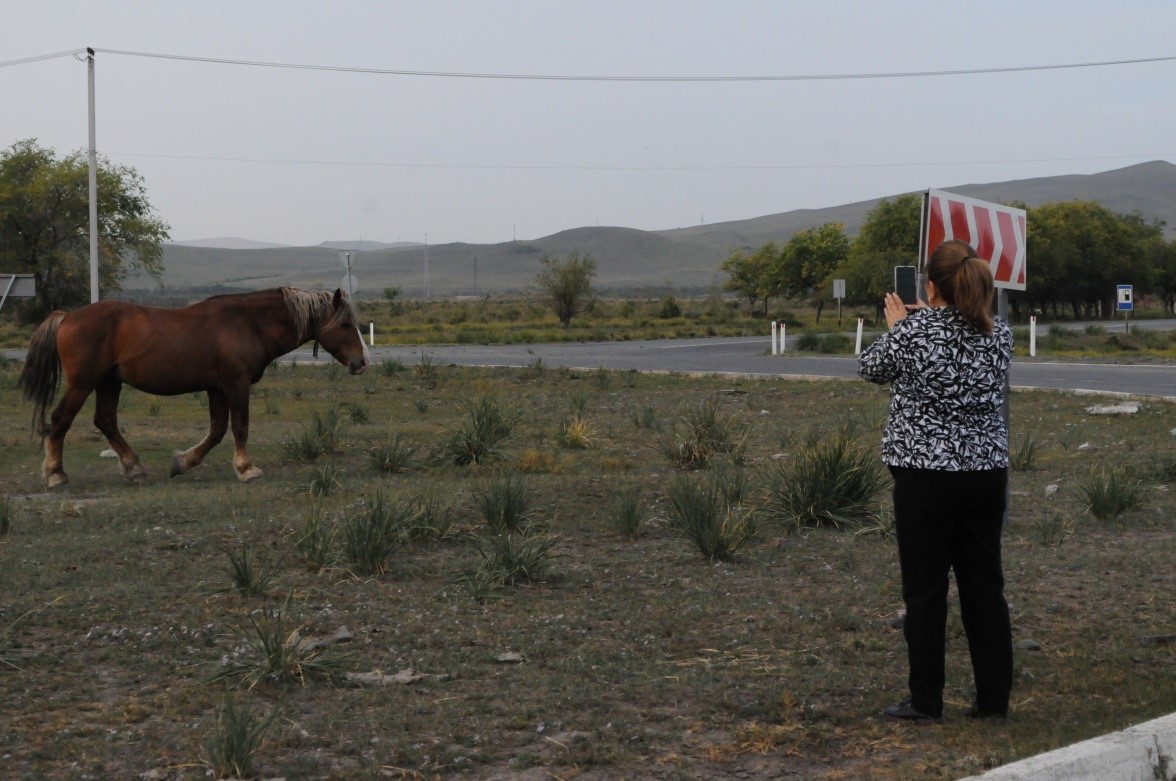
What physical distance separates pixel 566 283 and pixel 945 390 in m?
61.9

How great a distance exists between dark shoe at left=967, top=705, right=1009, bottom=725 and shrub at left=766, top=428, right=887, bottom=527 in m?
4.03

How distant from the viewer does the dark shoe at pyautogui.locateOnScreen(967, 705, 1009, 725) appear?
5141mm

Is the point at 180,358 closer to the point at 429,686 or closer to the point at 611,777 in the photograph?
the point at 429,686

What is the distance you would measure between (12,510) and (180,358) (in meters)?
2.35

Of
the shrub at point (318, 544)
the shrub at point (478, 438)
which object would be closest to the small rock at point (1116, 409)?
the shrub at point (478, 438)

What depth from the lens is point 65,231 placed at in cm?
6350

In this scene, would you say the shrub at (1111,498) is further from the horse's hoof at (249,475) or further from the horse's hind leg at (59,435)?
the horse's hind leg at (59,435)

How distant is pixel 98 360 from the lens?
39.4 ft

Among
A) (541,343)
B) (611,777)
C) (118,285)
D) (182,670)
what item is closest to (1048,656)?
(611,777)

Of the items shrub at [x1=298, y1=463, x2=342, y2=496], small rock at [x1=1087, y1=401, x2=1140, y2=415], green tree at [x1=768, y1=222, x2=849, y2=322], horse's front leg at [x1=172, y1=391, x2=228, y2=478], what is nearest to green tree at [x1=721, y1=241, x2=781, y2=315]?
green tree at [x1=768, y1=222, x2=849, y2=322]

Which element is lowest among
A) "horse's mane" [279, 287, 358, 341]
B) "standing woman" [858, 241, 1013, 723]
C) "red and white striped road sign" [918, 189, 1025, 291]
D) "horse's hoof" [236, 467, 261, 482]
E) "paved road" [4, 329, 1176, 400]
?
"horse's hoof" [236, 467, 261, 482]

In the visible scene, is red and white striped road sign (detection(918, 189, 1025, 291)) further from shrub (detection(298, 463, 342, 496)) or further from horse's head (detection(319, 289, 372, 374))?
horse's head (detection(319, 289, 372, 374))

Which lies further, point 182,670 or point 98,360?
point 98,360

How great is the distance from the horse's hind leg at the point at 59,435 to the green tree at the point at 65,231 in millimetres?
52716
